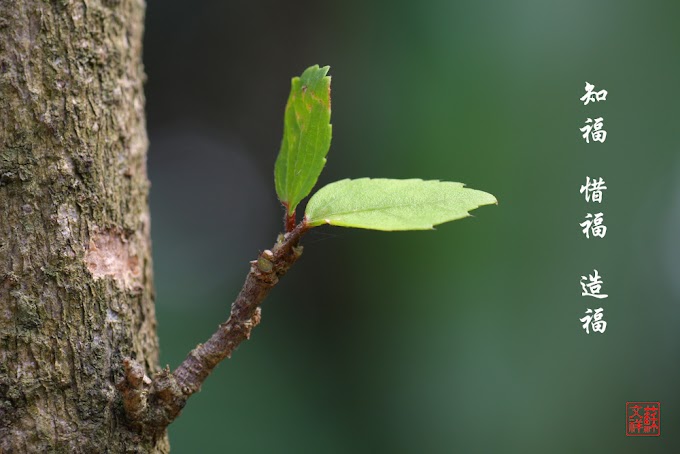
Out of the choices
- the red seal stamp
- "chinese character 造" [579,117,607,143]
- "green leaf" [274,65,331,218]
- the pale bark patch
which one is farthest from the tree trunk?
the red seal stamp

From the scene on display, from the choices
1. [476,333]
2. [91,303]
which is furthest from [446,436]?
[91,303]

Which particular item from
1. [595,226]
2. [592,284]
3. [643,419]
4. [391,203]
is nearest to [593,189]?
[595,226]

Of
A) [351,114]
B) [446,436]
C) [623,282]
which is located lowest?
[446,436]

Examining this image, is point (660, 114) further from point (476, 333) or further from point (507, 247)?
point (476, 333)

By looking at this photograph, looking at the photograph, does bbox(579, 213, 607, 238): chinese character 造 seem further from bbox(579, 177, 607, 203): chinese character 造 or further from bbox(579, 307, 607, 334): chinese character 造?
bbox(579, 307, 607, 334): chinese character 造

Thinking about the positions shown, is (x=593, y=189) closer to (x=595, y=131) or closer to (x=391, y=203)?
(x=595, y=131)

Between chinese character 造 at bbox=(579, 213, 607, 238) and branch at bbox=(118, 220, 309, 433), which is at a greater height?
chinese character 造 at bbox=(579, 213, 607, 238)

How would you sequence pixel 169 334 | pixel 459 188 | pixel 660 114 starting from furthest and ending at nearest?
1. pixel 169 334
2. pixel 660 114
3. pixel 459 188
